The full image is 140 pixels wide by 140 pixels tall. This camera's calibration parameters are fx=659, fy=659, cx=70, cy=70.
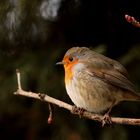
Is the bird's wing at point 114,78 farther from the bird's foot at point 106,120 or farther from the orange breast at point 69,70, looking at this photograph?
the bird's foot at point 106,120

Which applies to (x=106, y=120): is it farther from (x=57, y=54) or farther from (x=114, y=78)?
(x=57, y=54)

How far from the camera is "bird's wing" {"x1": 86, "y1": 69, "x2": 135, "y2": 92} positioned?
19.6 ft

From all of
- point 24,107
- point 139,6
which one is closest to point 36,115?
point 24,107

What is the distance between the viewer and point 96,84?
6.11m

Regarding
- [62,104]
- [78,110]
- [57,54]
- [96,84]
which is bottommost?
[57,54]

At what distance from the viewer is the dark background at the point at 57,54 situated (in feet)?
24.6

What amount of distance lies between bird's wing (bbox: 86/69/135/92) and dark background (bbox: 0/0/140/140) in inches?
44.4

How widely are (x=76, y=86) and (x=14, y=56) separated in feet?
6.23

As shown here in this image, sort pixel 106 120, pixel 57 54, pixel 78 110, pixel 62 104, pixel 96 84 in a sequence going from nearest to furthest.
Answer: pixel 62 104
pixel 106 120
pixel 78 110
pixel 96 84
pixel 57 54

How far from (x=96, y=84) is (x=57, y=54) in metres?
1.67

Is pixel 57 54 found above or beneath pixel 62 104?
beneath

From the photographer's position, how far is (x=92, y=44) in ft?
26.3

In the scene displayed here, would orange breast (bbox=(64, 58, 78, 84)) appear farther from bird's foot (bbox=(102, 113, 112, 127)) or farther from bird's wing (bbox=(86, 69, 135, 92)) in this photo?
bird's foot (bbox=(102, 113, 112, 127))

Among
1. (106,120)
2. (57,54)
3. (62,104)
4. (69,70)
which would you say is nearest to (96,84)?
(69,70)
